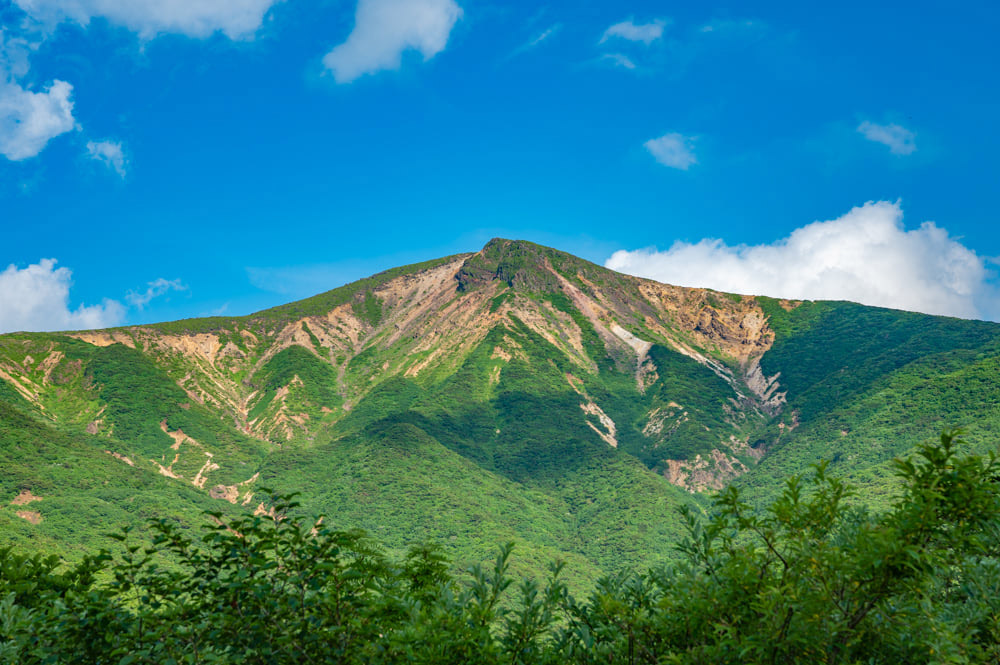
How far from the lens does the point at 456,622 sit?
7.69m

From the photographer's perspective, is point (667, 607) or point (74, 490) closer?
point (667, 607)

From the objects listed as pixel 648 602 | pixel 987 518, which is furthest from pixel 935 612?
pixel 648 602

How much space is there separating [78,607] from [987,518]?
35.1ft

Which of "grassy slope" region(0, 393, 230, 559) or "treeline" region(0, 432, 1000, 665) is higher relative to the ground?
"treeline" region(0, 432, 1000, 665)

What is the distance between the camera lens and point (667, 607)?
27.6ft

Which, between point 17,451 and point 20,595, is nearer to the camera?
point 20,595

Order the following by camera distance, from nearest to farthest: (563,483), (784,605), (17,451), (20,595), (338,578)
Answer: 1. (784,605)
2. (338,578)
3. (20,595)
4. (17,451)
5. (563,483)

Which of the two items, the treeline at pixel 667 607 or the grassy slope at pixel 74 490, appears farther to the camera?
the grassy slope at pixel 74 490

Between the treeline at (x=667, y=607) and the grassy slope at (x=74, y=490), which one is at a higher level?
the treeline at (x=667, y=607)

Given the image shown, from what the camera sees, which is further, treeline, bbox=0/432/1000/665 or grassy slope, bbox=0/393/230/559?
grassy slope, bbox=0/393/230/559

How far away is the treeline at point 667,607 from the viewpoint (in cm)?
719

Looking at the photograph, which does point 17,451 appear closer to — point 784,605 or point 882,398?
point 784,605

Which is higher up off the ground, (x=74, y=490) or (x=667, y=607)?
(x=667, y=607)

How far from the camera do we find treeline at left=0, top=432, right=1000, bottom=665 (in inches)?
283
